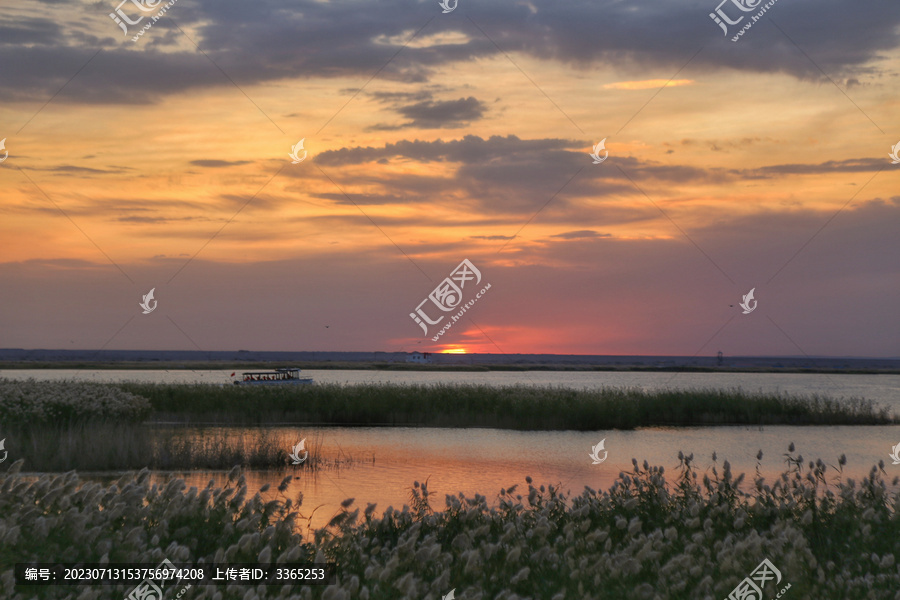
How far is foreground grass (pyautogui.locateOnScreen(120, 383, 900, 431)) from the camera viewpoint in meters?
33.4

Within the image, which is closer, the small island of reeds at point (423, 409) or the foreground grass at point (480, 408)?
the small island of reeds at point (423, 409)

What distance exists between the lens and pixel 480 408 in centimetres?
3453

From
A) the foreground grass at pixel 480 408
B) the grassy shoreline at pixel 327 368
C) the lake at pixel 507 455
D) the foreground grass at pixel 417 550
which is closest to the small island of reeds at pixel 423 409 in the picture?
the foreground grass at pixel 480 408

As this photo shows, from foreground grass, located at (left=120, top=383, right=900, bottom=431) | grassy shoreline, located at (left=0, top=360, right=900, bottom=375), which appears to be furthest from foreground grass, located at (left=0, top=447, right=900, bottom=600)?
grassy shoreline, located at (left=0, top=360, right=900, bottom=375)

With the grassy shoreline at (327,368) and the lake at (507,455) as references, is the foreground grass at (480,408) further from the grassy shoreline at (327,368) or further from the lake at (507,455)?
the grassy shoreline at (327,368)

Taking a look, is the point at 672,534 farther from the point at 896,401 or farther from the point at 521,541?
the point at 896,401

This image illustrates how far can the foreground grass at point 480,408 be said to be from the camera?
109 feet

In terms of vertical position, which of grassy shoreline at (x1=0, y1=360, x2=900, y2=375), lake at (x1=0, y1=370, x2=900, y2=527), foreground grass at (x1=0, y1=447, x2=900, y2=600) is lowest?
foreground grass at (x1=0, y1=447, x2=900, y2=600)

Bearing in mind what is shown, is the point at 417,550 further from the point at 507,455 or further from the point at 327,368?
the point at 327,368

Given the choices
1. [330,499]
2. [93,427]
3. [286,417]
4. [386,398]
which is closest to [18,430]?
[93,427]

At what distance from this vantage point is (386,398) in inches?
1389

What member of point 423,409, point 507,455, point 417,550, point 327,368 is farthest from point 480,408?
point 327,368

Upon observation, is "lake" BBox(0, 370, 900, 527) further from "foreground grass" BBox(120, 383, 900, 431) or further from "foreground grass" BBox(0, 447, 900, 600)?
"foreground grass" BBox(0, 447, 900, 600)

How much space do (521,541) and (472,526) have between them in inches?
49.0
